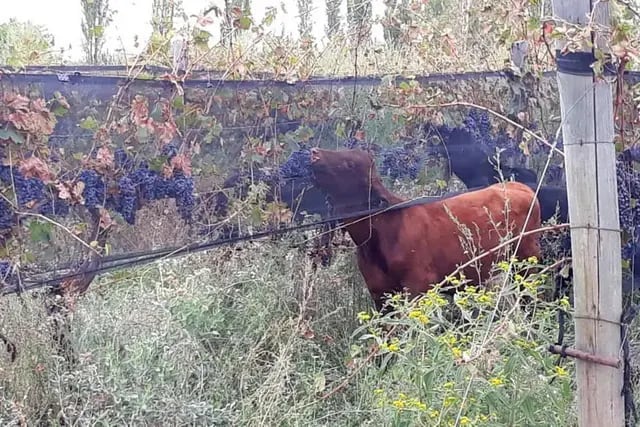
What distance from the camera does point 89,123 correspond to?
3.11 m

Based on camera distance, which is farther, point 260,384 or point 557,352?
point 260,384

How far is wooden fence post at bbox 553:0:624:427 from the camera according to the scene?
2326mm

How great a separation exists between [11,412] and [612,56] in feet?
8.10

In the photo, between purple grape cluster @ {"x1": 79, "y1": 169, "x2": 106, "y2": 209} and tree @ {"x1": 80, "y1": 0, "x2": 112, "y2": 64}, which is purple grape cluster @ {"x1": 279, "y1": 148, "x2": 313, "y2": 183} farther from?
tree @ {"x1": 80, "y1": 0, "x2": 112, "y2": 64}

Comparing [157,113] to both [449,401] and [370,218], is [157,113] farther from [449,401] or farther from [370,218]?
[449,401]

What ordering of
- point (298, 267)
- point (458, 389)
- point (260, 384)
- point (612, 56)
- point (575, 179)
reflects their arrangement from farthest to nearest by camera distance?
point (298, 267), point (260, 384), point (458, 389), point (575, 179), point (612, 56)

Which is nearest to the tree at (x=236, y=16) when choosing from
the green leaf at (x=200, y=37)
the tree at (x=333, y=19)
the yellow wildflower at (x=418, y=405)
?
the green leaf at (x=200, y=37)

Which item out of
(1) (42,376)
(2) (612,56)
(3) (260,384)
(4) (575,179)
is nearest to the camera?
(2) (612,56)

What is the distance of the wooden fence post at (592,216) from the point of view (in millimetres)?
2326

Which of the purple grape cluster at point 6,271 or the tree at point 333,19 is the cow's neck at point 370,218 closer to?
the tree at point 333,19

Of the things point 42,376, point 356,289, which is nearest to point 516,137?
point 356,289

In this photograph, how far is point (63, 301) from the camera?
3439mm

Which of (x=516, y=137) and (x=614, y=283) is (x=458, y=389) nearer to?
(x=614, y=283)

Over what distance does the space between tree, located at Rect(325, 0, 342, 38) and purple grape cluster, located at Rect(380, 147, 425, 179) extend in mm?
874
